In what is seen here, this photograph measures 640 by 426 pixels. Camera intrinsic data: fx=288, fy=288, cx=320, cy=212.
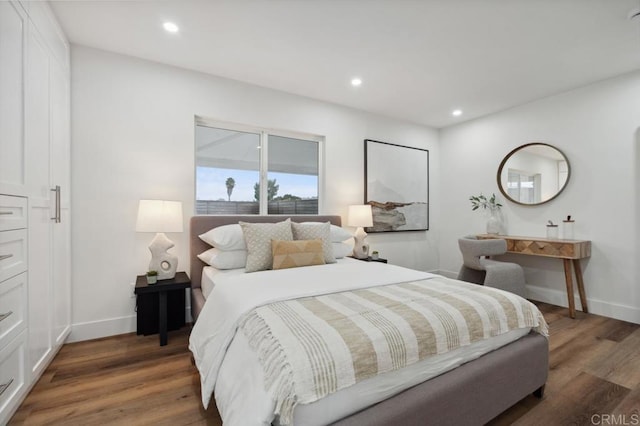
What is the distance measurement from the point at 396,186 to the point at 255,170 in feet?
7.06

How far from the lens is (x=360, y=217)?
143 inches

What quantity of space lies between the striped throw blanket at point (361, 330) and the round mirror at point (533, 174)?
2562 mm

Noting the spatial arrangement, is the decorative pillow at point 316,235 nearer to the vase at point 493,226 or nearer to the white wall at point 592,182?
the vase at point 493,226

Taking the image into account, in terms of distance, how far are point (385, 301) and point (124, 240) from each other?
2429 mm

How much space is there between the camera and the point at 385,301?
1551 millimetres

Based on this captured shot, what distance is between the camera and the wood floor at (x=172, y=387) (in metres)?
1.57

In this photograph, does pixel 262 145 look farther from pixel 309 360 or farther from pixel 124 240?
pixel 309 360

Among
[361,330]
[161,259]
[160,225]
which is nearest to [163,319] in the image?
[161,259]

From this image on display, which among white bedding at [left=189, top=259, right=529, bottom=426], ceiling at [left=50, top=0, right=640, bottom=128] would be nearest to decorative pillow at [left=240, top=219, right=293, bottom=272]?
white bedding at [left=189, top=259, right=529, bottom=426]

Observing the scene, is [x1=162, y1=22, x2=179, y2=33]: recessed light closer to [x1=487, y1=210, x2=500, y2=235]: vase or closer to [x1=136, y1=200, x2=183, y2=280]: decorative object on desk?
[x1=136, y1=200, x2=183, y2=280]: decorative object on desk

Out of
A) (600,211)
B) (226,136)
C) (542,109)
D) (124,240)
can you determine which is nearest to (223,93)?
(226,136)

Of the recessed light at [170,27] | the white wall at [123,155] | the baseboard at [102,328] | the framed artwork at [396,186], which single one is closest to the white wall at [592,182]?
the framed artwork at [396,186]

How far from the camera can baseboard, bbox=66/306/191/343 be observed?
247 cm

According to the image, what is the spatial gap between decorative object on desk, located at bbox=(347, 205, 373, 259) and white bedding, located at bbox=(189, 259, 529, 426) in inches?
52.6
